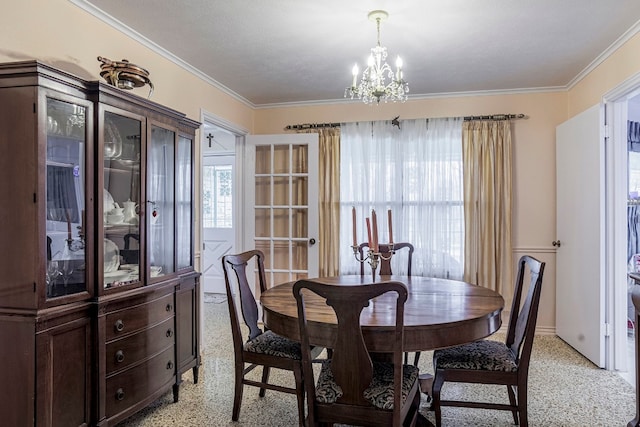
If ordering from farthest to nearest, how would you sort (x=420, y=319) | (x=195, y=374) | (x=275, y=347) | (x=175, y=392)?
(x=195, y=374), (x=175, y=392), (x=275, y=347), (x=420, y=319)

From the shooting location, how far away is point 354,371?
5.57ft

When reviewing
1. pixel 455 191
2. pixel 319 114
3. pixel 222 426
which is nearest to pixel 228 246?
pixel 319 114

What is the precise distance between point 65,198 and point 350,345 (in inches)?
58.7

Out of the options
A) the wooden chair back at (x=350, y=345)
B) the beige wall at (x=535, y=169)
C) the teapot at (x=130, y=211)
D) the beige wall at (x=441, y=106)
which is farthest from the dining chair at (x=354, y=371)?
the beige wall at (x=535, y=169)

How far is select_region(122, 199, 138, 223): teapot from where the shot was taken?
7.62 feet

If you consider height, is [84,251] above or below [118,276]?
above

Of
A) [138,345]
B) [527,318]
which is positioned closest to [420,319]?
[527,318]

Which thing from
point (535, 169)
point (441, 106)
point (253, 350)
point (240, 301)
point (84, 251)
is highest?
point (441, 106)

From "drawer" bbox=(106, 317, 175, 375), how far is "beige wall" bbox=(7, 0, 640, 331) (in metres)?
1.57

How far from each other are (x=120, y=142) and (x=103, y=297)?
2.79 feet

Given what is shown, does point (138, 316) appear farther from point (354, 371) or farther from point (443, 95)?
point (443, 95)

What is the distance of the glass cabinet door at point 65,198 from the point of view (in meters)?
1.83

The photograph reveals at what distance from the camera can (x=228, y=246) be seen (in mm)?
6137

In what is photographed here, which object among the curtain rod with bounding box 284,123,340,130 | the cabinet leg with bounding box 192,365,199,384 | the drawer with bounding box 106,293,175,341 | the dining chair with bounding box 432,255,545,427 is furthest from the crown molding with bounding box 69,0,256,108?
the dining chair with bounding box 432,255,545,427
